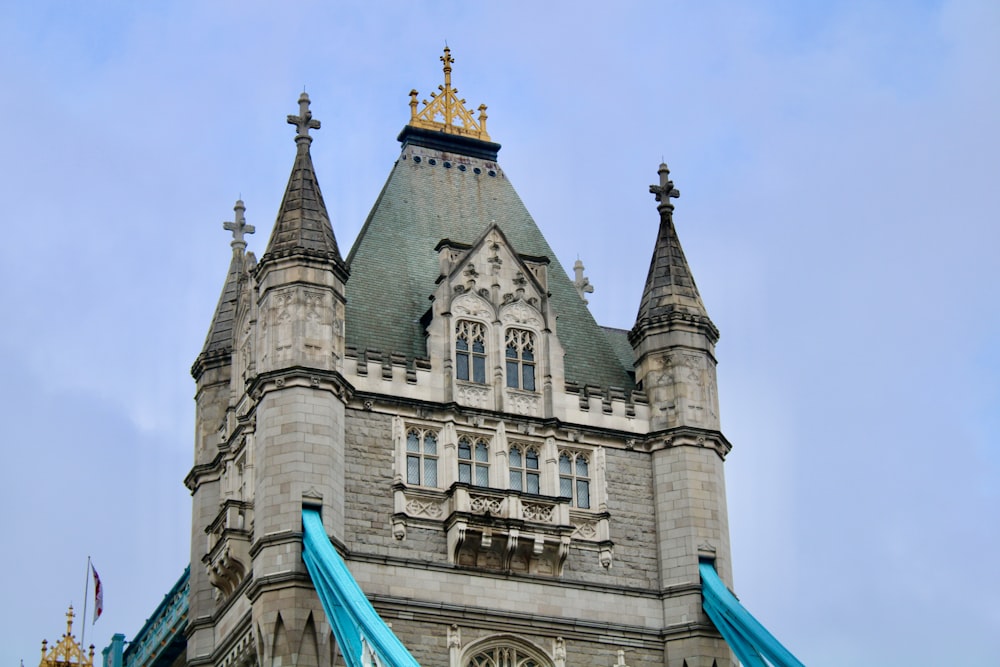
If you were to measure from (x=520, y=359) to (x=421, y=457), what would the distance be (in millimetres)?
3567

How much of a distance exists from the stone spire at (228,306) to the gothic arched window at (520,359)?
709cm

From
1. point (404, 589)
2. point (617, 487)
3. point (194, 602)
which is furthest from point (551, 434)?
point (194, 602)

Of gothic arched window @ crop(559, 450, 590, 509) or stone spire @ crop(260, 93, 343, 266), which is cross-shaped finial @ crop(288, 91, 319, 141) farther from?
gothic arched window @ crop(559, 450, 590, 509)

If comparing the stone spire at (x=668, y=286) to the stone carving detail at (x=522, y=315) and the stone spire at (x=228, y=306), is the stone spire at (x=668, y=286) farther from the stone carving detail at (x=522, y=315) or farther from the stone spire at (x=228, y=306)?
the stone spire at (x=228, y=306)

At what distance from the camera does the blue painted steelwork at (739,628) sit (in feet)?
144

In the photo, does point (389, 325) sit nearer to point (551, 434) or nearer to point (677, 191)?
point (551, 434)

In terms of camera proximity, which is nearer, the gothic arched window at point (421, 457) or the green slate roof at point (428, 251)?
the gothic arched window at point (421, 457)

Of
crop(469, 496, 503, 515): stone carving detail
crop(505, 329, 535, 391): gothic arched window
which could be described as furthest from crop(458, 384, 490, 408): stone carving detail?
crop(469, 496, 503, 515): stone carving detail

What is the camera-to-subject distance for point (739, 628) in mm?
45250

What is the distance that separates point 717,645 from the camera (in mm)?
46375

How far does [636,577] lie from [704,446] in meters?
3.38

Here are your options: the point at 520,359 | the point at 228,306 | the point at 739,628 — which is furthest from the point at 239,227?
the point at 739,628

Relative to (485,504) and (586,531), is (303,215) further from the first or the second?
(586,531)

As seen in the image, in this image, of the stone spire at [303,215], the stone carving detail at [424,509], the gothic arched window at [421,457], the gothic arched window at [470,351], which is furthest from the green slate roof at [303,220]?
the stone carving detail at [424,509]
